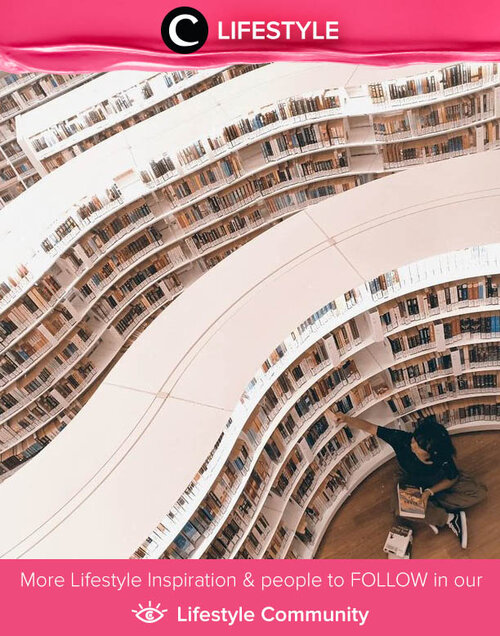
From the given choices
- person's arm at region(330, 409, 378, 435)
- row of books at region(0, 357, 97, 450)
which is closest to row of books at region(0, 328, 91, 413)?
row of books at region(0, 357, 97, 450)

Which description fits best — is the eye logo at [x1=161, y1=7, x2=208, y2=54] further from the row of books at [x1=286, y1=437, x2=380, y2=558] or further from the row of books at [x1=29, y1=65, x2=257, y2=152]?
the row of books at [x1=29, y1=65, x2=257, y2=152]

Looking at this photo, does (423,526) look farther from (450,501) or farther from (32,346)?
(32,346)

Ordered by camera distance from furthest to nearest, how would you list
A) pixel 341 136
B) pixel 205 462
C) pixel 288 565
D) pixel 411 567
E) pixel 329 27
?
pixel 341 136 < pixel 205 462 < pixel 288 565 < pixel 411 567 < pixel 329 27

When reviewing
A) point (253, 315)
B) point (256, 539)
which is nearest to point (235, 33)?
point (253, 315)

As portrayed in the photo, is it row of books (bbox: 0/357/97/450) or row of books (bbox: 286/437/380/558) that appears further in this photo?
row of books (bbox: 0/357/97/450)

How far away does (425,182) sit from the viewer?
5.26 metres

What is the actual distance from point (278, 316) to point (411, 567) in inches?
111

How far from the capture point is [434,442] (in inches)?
221

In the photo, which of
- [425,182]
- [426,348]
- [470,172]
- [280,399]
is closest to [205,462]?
[280,399]

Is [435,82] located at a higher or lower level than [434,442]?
higher

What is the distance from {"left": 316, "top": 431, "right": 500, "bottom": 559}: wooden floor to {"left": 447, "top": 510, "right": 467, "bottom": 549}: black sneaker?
0.11 metres

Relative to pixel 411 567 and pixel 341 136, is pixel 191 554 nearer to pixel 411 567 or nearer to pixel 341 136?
pixel 411 567

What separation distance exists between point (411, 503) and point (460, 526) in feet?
2.17

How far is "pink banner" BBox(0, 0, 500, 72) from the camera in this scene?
129 centimetres
